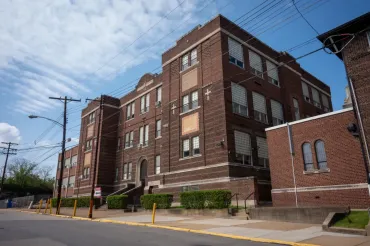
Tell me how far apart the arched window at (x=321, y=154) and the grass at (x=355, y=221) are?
201 inches

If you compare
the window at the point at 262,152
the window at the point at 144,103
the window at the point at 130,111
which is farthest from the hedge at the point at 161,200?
the window at the point at 130,111

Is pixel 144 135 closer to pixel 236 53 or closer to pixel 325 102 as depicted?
pixel 236 53

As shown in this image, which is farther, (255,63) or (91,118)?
(91,118)

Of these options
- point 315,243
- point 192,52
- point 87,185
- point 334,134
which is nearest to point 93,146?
point 87,185

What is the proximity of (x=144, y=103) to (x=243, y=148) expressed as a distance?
18329mm

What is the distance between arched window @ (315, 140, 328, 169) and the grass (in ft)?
16.7

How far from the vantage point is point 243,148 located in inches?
1005

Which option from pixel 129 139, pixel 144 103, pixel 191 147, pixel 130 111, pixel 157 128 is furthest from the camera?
pixel 130 111

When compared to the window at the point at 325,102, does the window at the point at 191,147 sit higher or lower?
lower

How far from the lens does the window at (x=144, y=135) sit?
3755 centimetres

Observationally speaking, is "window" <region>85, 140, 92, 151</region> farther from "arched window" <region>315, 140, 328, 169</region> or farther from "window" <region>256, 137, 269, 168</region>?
"arched window" <region>315, 140, 328, 169</region>

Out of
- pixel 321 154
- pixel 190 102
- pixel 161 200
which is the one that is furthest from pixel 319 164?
pixel 190 102

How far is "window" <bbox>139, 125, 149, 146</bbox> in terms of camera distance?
37.5m

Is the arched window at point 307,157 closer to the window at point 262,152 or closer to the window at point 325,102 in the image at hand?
the window at point 262,152
